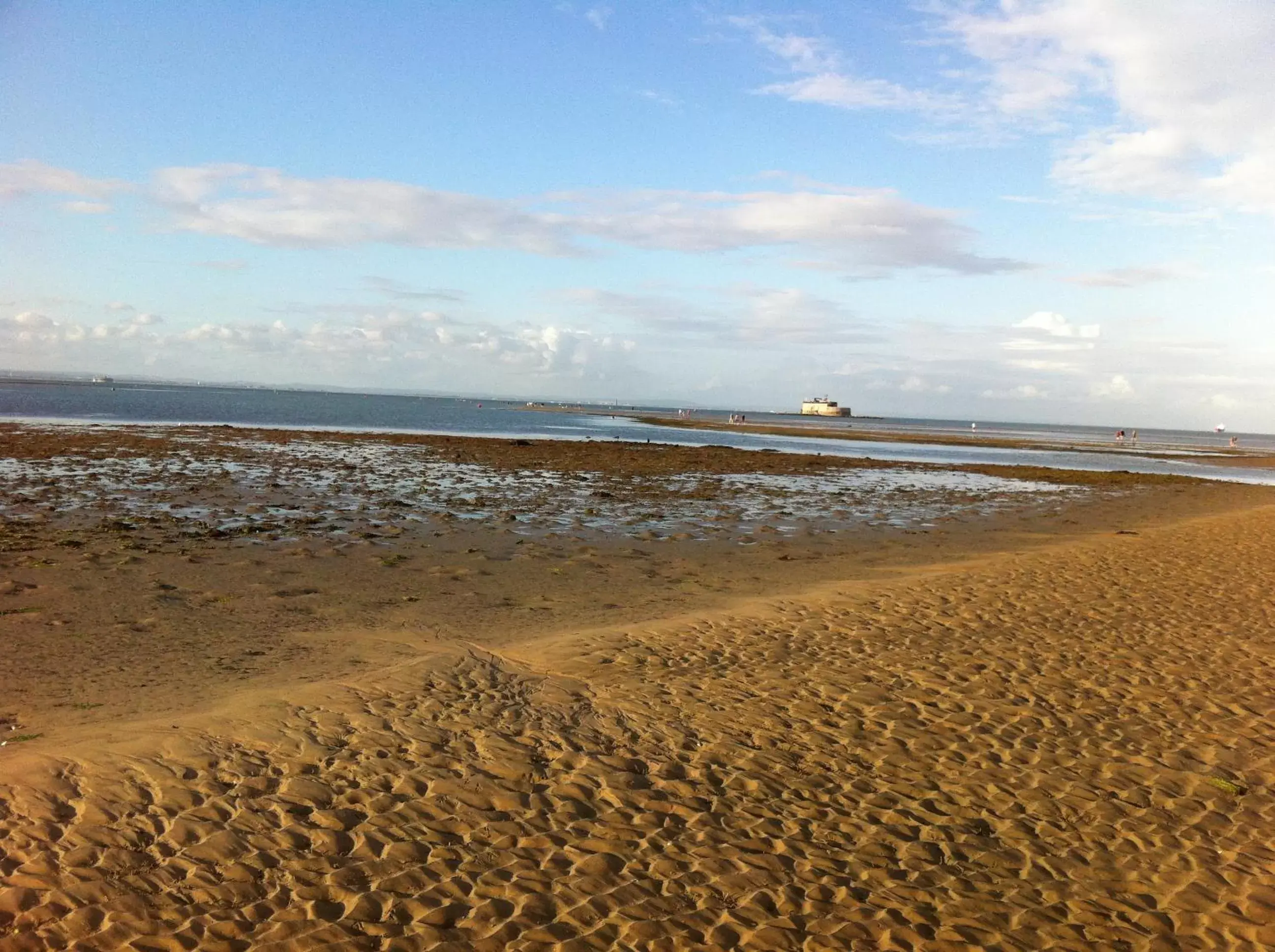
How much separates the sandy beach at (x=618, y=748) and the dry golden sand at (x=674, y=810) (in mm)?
29

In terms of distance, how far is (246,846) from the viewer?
5.48 metres

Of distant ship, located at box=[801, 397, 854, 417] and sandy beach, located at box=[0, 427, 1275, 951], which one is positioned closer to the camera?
sandy beach, located at box=[0, 427, 1275, 951]

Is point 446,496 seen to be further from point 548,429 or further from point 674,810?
point 548,429

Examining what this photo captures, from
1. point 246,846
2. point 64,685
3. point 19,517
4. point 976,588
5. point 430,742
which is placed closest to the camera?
point 246,846

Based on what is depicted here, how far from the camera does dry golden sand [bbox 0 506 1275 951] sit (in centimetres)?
499

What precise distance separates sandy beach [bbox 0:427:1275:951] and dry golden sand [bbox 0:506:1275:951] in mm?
29

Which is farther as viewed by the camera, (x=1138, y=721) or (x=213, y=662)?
(x=213, y=662)

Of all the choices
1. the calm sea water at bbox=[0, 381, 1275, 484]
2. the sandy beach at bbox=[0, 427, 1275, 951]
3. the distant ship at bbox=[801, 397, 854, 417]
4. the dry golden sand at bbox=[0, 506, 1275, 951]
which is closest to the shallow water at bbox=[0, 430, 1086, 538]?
the sandy beach at bbox=[0, 427, 1275, 951]

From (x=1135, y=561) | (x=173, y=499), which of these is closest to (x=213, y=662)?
(x=173, y=499)

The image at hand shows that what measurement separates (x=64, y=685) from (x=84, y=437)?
38331 millimetres

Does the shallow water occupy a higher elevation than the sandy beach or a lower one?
higher

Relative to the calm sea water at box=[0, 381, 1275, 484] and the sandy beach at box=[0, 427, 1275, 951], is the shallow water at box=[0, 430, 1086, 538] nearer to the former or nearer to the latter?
Result: the sandy beach at box=[0, 427, 1275, 951]

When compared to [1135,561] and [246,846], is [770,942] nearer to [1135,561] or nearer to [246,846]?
[246,846]

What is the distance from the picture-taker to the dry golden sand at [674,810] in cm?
499
